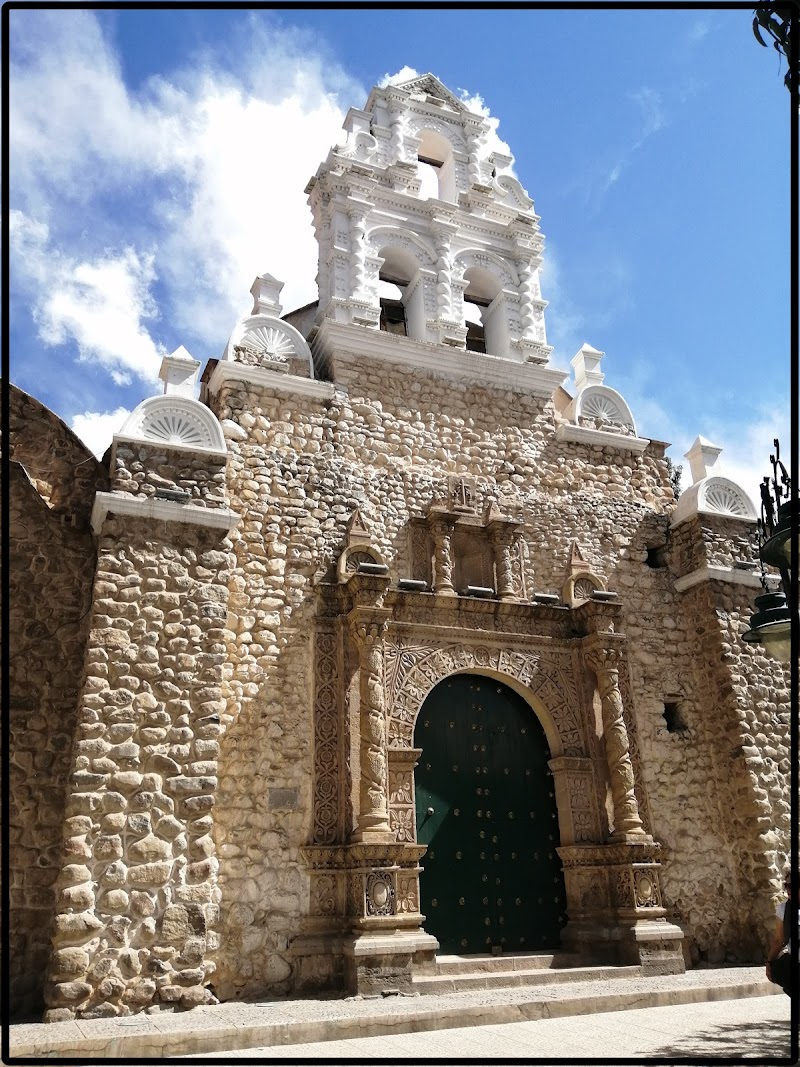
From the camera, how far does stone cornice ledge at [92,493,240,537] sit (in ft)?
23.1

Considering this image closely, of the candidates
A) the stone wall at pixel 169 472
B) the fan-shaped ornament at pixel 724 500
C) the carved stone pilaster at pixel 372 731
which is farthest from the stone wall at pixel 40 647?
the fan-shaped ornament at pixel 724 500

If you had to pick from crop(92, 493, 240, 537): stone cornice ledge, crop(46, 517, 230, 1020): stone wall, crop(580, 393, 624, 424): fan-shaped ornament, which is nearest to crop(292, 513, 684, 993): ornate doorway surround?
crop(46, 517, 230, 1020): stone wall

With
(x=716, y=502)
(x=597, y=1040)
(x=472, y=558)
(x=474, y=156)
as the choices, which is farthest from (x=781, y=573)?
(x=474, y=156)

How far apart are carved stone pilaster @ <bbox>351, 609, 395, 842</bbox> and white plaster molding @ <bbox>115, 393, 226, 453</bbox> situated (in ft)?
6.73

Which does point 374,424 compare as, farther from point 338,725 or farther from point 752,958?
point 752,958

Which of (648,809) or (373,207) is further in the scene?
(373,207)

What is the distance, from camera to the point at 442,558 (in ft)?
27.8

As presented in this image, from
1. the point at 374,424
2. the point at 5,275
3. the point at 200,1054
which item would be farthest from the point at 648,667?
the point at 5,275

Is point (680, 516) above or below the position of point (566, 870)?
above

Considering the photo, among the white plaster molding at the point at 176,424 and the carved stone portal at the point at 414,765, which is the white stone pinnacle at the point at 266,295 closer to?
the white plaster molding at the point at 176,424

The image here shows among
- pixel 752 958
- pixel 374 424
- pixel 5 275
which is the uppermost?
pixel 374 424

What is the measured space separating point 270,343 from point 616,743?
17.1 feet

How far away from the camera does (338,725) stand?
745 cm

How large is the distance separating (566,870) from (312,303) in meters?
7.60
